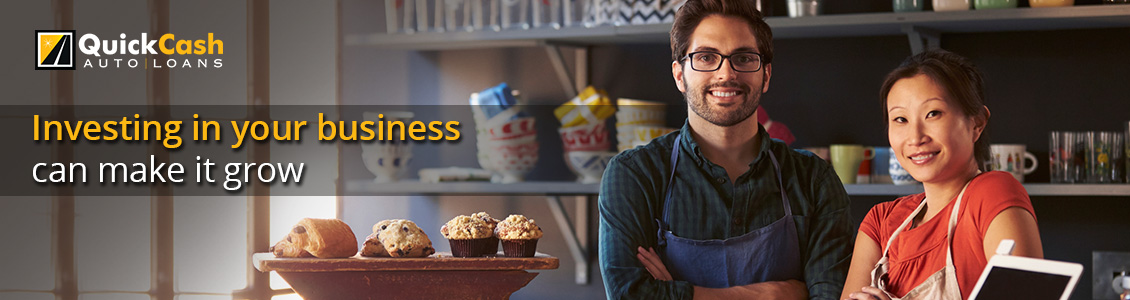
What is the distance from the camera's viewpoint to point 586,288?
3.01 metres

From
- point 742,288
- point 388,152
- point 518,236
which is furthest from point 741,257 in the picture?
point 388,152

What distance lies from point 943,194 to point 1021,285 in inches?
12.6

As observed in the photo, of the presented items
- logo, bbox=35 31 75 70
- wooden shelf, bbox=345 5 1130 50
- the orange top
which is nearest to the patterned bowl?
wooden shelf, bbox=345 5 1130 50

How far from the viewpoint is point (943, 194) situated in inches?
53.7

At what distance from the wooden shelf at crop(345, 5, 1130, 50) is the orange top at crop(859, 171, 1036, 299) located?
1019 millimetres

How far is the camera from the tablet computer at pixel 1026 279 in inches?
40.4

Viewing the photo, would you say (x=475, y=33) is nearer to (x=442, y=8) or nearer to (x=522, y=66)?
(x=442, y=8)

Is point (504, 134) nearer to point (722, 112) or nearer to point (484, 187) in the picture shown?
point (484, 187)

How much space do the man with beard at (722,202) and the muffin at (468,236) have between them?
0.33 metres

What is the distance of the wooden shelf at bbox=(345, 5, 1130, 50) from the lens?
90.0 inches

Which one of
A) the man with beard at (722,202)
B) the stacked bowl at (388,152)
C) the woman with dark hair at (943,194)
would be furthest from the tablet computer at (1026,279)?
the stacked bowl at (388,152)

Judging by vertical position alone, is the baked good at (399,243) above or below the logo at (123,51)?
below

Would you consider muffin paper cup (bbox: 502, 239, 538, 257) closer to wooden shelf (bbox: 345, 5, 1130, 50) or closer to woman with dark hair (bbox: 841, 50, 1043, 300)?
woman with dark hair (bbox: 841, 50, 1043, 300)

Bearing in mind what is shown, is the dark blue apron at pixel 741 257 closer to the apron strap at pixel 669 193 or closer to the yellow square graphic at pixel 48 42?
the apron strap at pixel 669 193
